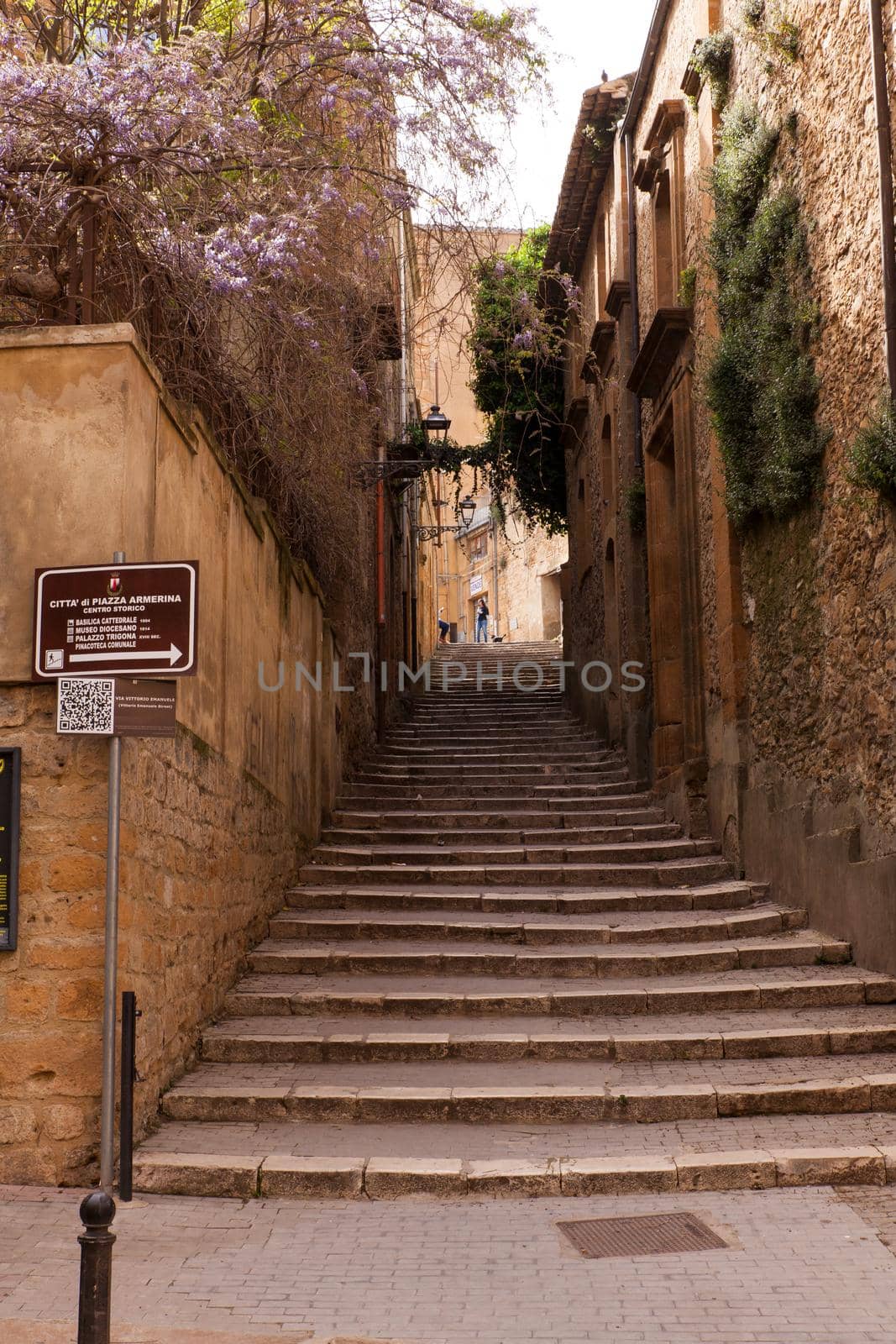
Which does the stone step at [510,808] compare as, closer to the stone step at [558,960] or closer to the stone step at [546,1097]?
the stone step at [558,960]

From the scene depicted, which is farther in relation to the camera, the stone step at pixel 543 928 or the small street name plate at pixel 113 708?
the stone step at pixel 543 928

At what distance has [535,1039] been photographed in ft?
21.9

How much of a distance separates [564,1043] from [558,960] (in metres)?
1.29

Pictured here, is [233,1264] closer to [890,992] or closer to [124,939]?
[124,939]

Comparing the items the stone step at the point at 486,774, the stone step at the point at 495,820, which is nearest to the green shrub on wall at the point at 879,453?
the stone step at the point at 495,820

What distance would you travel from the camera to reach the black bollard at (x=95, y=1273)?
3299 mm

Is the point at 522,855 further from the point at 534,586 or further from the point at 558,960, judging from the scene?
the point at 534,586

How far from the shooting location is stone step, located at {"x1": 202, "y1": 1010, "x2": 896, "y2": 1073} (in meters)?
6.55

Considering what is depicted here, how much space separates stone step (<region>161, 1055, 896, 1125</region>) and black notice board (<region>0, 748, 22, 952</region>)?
1218 mm

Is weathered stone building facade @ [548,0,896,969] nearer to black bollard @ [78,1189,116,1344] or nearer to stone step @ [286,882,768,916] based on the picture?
stone step @ [286,882,768,916]

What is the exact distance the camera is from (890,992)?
708cm

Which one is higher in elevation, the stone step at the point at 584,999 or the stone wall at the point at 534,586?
the stone wall at the point at 534,586

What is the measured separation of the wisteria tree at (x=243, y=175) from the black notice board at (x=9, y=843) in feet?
7.23

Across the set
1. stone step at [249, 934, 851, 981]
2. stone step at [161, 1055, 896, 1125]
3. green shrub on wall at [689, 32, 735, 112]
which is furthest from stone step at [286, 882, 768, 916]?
green shrub on wall at [689, 32, 735, 112]
